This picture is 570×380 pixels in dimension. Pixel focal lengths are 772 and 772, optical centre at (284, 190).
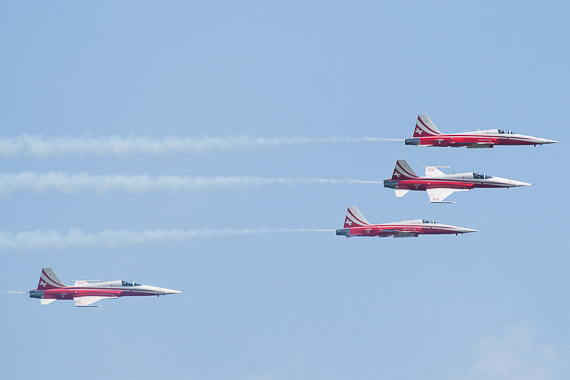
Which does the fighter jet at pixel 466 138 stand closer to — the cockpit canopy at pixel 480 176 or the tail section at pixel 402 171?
the tail section at pixel 402 171

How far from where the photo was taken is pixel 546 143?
88438 mm

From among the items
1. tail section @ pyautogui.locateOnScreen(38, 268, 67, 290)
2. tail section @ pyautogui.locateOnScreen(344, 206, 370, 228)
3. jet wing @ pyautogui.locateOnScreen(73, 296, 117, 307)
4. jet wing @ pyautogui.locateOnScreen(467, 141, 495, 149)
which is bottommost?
jet wing @ pyautogui.locateOnScreen(73, 296, 117, 307)

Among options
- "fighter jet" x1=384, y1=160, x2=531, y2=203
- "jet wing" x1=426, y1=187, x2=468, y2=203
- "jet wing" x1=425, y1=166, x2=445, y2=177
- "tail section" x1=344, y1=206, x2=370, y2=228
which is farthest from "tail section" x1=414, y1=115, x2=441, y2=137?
"tail section" x1=344, y1=206, x2=370, y2=228

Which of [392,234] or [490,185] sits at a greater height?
[490,185]

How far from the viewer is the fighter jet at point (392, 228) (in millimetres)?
87812

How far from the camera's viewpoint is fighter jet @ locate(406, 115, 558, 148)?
287 feet

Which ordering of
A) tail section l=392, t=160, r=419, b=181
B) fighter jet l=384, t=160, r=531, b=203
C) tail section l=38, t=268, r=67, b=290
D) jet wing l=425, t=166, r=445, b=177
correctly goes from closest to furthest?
tail section l=392, t=160, r=419, b=181 → fighter jet l=384, t=160, r=531, b=203 → jet wing l=425, t=166, r=445, b=177 → tail section l=38, t=268, r=67, b=290

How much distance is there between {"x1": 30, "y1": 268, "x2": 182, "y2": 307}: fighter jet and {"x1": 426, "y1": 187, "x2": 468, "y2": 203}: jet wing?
31.7 meters

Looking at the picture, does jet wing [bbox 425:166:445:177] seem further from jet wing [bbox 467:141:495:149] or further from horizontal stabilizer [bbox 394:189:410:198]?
jet wing [bbox 467:141:495:149]

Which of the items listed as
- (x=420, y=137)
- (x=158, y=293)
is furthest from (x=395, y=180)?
(x=158, y=293)

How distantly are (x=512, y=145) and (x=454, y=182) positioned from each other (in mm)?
8076

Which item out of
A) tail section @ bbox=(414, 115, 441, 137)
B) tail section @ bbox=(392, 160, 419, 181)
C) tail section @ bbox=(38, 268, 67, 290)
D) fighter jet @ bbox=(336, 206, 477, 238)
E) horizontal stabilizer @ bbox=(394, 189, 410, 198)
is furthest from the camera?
tail section @ bbox=(38, 268, 67, 290)

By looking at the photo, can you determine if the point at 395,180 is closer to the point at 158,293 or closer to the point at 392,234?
the point at 392,234

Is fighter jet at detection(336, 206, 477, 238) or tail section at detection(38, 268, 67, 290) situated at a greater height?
fighter jet at detection(336, 206, 477, 238)
